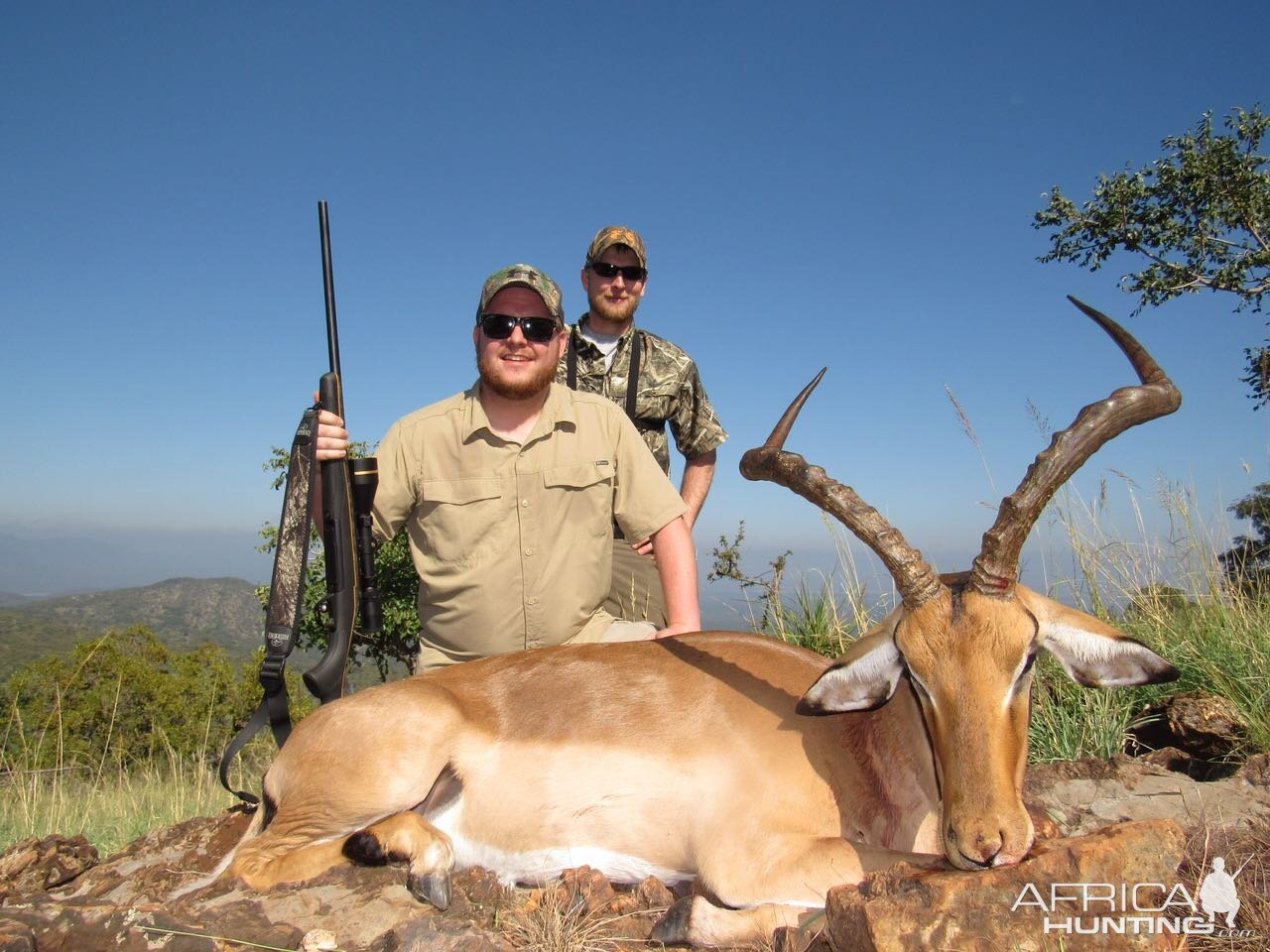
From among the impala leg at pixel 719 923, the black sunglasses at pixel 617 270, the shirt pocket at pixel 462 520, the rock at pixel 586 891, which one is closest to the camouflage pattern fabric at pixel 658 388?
the black sunglasses at pixel 617 270

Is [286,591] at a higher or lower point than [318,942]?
higher

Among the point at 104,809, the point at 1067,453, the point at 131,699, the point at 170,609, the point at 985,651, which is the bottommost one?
the point at 170,609

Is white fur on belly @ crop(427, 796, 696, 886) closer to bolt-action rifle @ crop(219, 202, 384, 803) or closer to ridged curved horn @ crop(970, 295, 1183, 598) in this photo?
bolt-action rifle @ crop(219, 202, 384, 803)

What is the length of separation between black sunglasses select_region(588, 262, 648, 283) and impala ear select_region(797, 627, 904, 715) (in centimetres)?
Result: 471

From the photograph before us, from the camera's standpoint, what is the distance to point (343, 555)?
501cm

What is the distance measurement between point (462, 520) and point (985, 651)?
10.8ft

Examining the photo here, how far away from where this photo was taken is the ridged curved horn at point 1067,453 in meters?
3.10

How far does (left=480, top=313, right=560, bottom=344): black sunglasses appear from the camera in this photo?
5359 millimetres

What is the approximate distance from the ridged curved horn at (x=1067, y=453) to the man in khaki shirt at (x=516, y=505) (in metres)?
2.35

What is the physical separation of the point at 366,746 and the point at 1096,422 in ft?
10.9

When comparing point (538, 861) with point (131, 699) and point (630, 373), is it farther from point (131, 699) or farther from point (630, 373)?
point (131, 699)

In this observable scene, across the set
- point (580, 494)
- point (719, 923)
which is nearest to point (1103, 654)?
point (719, 923)

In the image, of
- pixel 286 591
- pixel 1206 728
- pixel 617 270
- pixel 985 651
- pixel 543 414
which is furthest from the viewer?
pixel 617 270
